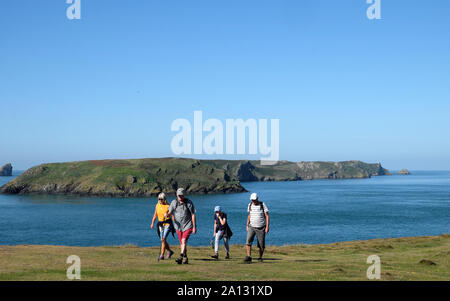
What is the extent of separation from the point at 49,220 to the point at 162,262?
88.3 meters

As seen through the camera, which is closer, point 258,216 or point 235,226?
point 258,216

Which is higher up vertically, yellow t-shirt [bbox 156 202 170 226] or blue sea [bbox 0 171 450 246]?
yellow t-shirt [bbox 156 202 170 226]

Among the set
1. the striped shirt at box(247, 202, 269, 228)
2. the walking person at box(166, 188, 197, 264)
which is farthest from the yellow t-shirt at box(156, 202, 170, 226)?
the striped shirt at box(247, 202, 269, 228)

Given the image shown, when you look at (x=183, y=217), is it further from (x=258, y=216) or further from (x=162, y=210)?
(x=258, y=216)

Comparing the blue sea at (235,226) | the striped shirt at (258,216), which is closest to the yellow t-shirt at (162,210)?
the striped shirt at (258,216)

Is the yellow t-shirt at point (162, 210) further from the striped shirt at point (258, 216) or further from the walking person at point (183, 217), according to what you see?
the striped shirt at point (258, 216)

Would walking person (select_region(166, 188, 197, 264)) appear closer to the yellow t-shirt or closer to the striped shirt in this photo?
the yellow t-shirt

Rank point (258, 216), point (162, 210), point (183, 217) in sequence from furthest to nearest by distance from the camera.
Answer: point (258, 216) < point (162, 210) < point (183, 217)

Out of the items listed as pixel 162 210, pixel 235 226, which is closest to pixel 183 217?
pixel 162 210
